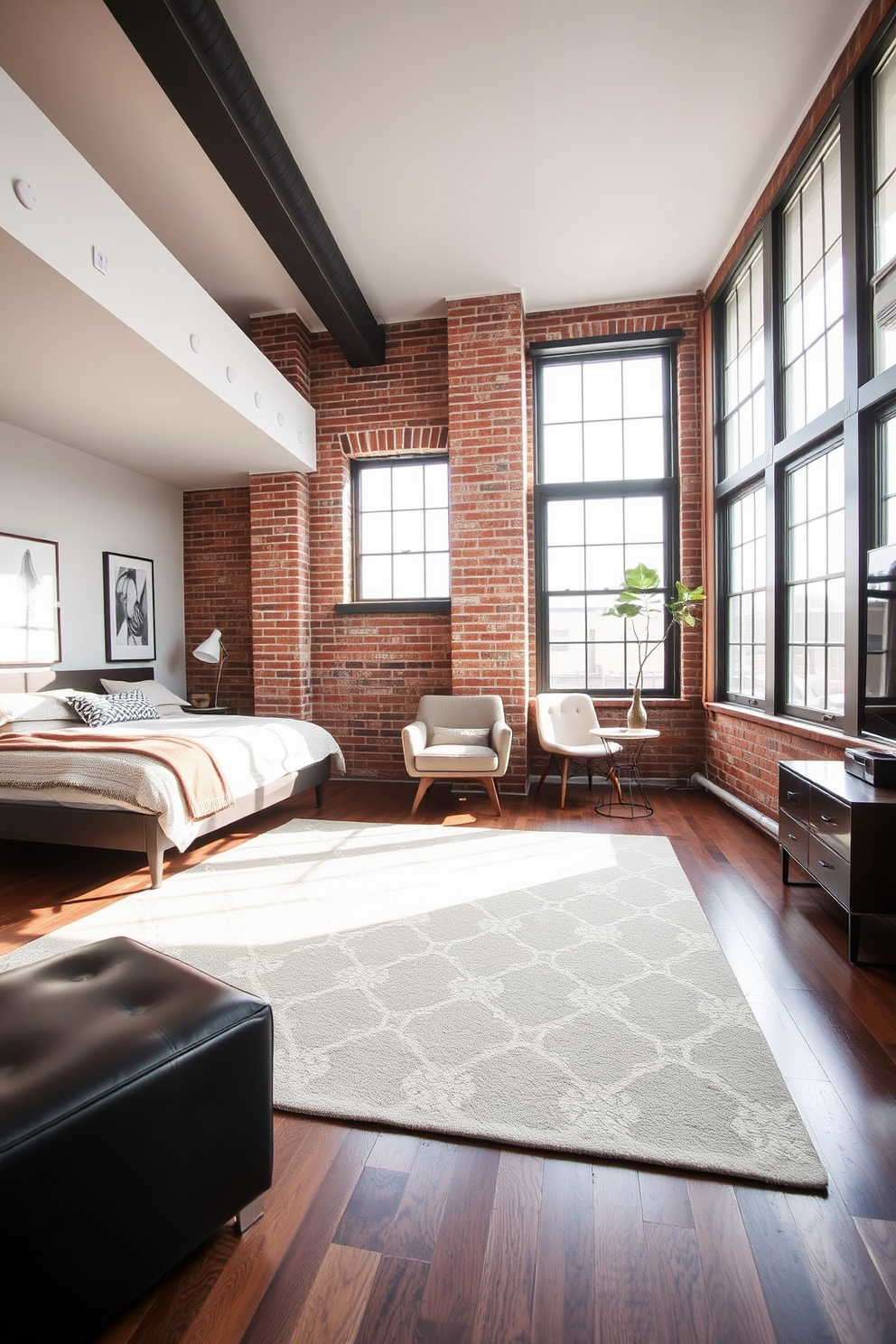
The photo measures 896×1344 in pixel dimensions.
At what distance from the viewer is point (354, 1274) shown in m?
1.20

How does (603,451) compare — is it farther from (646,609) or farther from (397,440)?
(397,440)

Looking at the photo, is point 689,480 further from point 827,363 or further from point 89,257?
point 89,257

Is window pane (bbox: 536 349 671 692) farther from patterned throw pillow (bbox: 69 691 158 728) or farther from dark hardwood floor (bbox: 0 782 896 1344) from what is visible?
dark hardwood floor (bbox: 0 782 896 1344)

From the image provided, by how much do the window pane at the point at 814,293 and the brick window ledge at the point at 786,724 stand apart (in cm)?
163

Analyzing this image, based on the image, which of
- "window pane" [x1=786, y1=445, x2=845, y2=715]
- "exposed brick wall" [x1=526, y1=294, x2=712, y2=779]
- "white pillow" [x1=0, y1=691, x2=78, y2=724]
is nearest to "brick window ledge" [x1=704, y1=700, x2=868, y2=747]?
"window pane" [x1=786, y1=445, x2=845, y2=715]

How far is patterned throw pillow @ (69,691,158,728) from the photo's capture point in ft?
14.2

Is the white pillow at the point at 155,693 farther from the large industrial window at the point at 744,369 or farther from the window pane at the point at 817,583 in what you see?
the large industrial window at the point at 744,369

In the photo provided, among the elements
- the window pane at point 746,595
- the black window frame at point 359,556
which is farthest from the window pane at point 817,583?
the black window frame at point 359,556

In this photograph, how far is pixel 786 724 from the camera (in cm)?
366

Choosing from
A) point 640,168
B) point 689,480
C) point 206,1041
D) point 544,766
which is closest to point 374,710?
point 544,766

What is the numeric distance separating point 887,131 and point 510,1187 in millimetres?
4063

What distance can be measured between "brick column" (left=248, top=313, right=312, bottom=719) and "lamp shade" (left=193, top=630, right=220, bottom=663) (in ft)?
1.38

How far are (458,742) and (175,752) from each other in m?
2.01

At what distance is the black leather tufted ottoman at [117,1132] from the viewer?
0.97 meters
